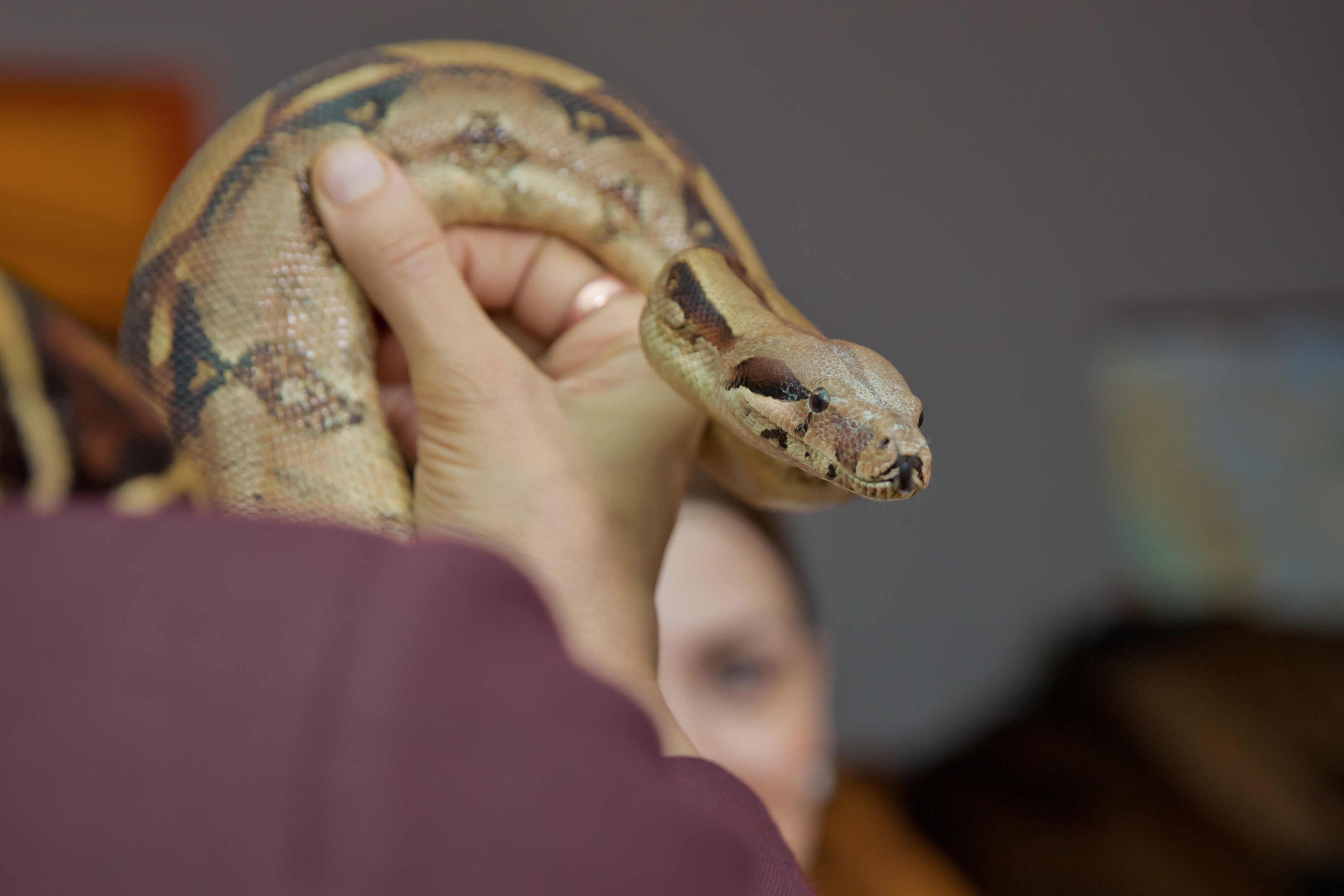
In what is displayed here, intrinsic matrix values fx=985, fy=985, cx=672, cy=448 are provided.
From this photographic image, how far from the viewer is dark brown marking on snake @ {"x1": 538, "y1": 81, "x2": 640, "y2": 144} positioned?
100 cm

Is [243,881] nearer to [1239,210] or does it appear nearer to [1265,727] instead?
[1265,727]

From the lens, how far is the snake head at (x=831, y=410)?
68 cm

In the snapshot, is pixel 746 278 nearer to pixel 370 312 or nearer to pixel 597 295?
pixel 597 295

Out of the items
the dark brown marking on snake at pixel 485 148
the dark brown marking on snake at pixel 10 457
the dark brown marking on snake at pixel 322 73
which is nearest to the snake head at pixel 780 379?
the dark brown marking on snake at pixel 485 148

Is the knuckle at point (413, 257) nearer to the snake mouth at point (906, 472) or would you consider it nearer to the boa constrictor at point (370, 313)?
the boa constrictor at point (370, 313)

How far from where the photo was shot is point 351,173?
2.69ft

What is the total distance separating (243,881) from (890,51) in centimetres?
263

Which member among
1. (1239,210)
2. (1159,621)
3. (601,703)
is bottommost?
(1159,621)

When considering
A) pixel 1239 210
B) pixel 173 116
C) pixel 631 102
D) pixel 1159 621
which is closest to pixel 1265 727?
pixel 1159 621

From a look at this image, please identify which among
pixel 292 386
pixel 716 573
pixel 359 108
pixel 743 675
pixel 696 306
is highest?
pixel 359 108

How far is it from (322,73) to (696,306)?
44 cm

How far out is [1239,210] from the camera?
2906mm

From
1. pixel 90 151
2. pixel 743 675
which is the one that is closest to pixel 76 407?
pixel 743 675

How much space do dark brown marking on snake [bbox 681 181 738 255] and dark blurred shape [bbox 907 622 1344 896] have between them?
1955 millimetres
